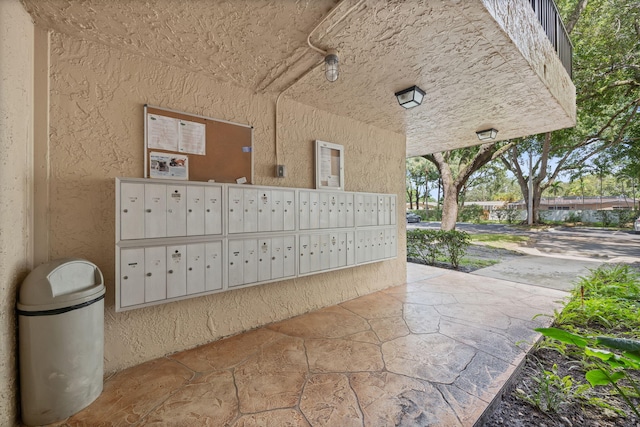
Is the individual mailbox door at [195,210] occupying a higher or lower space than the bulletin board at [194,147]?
lower

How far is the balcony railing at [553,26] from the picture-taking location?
2.93m

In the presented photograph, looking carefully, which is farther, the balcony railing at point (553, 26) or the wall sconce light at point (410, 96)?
the balcony railing at point (553, 26)

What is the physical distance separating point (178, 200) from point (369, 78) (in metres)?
2.07

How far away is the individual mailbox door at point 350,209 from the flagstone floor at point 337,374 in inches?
44.6

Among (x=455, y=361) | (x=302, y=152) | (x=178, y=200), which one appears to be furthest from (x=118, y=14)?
(x=455, y=361)

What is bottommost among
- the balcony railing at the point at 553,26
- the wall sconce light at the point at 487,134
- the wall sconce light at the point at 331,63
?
the wall sconce light at the point at 331,63

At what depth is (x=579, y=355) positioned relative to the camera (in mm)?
2281

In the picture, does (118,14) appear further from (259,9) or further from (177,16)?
(259,9)

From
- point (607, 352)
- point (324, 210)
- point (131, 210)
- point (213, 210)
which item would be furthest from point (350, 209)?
point (607, 352)

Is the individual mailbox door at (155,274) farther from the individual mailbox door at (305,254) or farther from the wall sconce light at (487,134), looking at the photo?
the wall sconce light at (487,134)

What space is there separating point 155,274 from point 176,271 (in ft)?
0.48

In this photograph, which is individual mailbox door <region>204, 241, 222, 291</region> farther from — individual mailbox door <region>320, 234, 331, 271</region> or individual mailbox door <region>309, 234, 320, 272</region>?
individual mailbox door <region>320, 234, 331, 271</region>

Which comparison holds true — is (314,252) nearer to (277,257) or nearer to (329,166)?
(277,257)

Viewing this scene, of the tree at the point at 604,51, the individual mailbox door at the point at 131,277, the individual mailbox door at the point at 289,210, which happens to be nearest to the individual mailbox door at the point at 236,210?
the individual mailbox door at the point at 289,210
